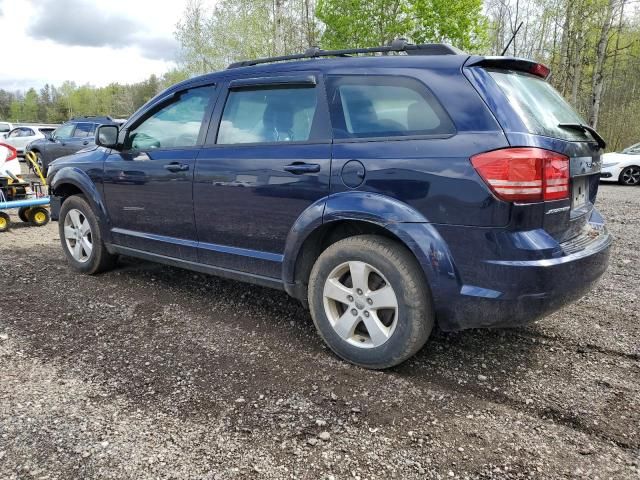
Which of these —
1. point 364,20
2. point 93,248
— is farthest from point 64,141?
point 93,248

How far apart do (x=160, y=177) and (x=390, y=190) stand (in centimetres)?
209

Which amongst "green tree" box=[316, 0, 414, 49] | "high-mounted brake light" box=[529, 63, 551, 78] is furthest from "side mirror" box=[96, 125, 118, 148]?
"green tree" box=[316, 0, 414, 49]

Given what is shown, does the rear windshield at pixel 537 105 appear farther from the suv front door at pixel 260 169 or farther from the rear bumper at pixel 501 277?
the suv front door at pixel 260 169

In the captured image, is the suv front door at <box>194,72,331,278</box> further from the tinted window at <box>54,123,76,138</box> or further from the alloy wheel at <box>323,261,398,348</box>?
the tinted window at <box>54,123,76,138</box>

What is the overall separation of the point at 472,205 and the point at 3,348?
3157mm

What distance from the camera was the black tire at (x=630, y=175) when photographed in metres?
14.2

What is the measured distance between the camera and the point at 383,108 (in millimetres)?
2875

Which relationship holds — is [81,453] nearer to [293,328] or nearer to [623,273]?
[293,328]

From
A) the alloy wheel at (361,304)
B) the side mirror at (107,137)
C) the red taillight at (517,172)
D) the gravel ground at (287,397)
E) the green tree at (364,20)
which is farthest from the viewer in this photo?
the green tree at (364,20)

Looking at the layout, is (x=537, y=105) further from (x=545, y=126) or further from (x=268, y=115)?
(x=268, y=115)

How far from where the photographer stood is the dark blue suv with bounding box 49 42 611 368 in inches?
97.7

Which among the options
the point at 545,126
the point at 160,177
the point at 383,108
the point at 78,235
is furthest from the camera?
the point at 78,235

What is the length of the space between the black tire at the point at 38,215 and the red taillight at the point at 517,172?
7651 mm

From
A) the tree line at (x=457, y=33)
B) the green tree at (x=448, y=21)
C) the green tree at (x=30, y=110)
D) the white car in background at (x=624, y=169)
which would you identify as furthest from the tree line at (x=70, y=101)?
the white car in background at (x=624, y=169)
